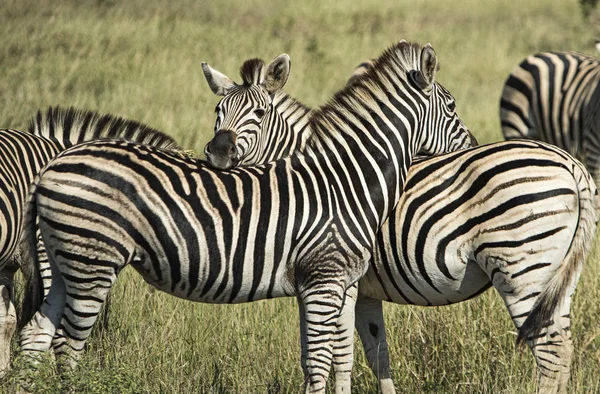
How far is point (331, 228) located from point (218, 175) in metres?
0.72

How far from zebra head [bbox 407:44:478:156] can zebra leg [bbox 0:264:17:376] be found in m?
3.19

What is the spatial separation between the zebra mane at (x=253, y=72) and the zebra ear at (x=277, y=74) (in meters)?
0.05

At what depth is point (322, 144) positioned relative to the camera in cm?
464

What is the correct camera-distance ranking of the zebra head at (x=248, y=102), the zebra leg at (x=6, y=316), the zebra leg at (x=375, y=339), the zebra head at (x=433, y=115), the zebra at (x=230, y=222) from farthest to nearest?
the zebra head at (x=248, y=102) < the zebra leg at (x=6, y=316) < the zebra leg at (x=375, y=339) < the zebra head at (x=433, y=115) < the zebra at (x=230, y=222)

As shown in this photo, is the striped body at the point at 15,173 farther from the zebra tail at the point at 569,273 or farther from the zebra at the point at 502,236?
the zebra tail at the point at 569,273

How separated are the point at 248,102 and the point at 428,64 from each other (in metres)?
1.62

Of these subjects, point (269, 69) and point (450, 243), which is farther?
point (269, 69)

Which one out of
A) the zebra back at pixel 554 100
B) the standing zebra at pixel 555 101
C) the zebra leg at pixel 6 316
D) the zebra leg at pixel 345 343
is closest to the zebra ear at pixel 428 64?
the zebra leg at pixel 345 343

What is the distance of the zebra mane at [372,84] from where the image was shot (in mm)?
4684

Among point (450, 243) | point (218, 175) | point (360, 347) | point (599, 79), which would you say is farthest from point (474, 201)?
point (599, 79)

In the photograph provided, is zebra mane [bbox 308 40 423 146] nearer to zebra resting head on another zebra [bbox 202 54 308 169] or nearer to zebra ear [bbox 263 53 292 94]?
zebra resting head on another zebra [bbox 202 54 308 169]

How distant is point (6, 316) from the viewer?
5.61 metres

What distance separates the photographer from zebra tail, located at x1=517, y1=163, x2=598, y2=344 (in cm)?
422

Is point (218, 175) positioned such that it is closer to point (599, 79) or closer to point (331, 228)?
point (331, 228)
